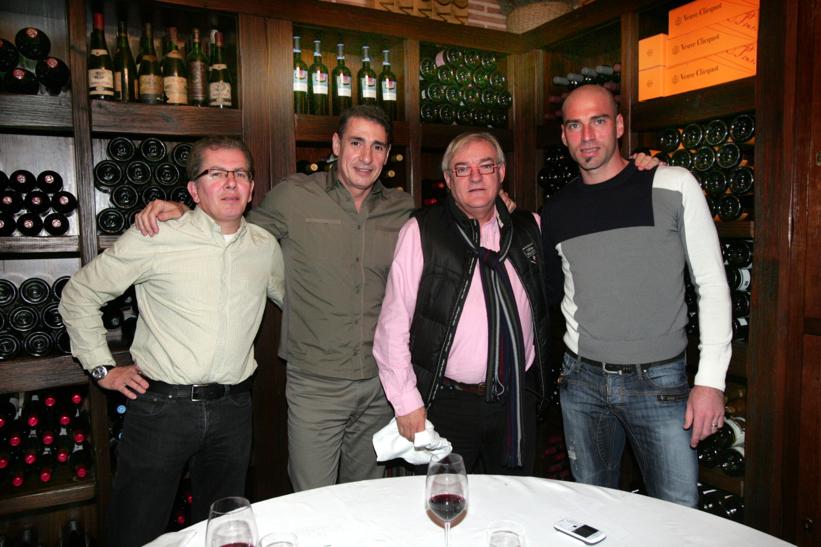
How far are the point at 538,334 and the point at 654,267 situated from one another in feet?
1.60

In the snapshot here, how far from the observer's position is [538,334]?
2227 millimetres

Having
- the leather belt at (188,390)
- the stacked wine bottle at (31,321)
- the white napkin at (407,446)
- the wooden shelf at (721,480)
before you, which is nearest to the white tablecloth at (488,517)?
the white napkin at (407,446)

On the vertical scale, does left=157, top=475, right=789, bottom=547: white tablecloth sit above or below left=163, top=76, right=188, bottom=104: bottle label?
below

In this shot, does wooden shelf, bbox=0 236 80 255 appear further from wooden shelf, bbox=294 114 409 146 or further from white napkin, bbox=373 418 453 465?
white napkin, bbox=373 418 453 465

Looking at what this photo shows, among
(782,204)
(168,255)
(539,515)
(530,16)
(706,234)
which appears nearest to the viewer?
(539,515)

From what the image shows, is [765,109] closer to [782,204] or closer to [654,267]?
[782,204]

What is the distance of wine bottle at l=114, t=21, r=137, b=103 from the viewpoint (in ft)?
9.42

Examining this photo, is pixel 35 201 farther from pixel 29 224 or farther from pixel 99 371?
pixel 99 371

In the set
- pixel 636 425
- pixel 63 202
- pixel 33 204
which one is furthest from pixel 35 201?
pixel 636 425

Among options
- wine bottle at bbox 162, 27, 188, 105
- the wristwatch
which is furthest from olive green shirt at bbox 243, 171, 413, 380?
wine bottle at bbox 162, 27, 188, 105

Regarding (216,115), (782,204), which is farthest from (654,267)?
(216,115)

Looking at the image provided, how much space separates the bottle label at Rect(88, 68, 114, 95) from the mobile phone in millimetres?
2598

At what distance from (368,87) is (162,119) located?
3.56ft

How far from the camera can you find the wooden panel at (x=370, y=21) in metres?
2.82
